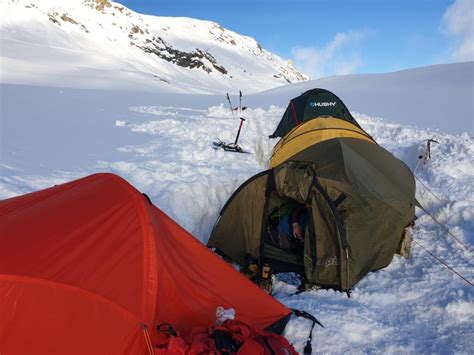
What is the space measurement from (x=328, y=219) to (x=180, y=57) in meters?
79.4

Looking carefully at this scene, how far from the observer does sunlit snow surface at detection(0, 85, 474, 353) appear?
12.3ft

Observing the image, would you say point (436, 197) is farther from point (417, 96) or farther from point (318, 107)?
point (417, 96)

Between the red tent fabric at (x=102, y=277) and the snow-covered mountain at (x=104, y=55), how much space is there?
2200cm

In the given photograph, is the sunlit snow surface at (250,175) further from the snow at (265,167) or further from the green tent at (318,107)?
the green tent at (318,107)

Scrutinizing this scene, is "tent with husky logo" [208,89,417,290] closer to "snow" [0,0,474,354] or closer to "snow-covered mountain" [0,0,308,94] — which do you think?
"snow" [0,0,474,354]

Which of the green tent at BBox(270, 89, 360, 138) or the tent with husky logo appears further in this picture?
the green tent at BBox(270, 89, 360, 138)

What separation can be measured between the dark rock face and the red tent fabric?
7323 cm

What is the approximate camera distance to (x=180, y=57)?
7956 cm

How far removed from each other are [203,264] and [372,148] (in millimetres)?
3689

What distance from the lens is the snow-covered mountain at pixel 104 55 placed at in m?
33.7

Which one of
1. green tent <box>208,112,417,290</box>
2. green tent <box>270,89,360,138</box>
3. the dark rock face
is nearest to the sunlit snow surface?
green tent <box>208,112,417,290</box>

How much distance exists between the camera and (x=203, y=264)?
3695mm

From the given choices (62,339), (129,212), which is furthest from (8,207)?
(62,339)

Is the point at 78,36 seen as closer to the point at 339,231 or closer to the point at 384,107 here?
the point at 384,107
